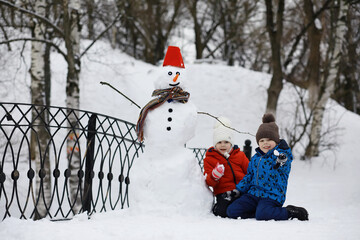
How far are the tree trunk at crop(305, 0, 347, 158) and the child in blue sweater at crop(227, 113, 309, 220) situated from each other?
270 inches

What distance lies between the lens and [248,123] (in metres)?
12.9

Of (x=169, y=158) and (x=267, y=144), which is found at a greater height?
(x=267, y=144)

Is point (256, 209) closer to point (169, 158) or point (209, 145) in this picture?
point (169, 158)

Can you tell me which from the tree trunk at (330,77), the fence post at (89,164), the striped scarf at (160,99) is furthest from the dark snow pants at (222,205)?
the tree trunk at (330,77)

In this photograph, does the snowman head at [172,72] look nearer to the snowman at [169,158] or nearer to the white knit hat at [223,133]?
the snowman at [169,158]

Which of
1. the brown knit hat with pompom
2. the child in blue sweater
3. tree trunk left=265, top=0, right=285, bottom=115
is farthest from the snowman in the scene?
tree trunk left=265, top=0, right=285, bottom=115

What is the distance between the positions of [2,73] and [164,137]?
10.1 metres

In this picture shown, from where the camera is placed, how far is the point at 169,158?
4070mm

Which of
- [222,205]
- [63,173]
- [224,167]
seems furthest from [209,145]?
[222,205]

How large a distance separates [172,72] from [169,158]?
2.79 ft

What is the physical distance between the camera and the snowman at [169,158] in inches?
155

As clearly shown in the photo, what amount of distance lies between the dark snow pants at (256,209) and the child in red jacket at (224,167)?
0.38 ft

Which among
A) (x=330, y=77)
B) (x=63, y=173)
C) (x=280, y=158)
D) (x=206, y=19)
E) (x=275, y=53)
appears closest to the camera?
(x=280, y=158)

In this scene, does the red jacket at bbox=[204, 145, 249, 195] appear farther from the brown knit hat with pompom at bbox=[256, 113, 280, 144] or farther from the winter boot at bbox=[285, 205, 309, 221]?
the winter boot at bbox=[285, 205, 309, 221]
